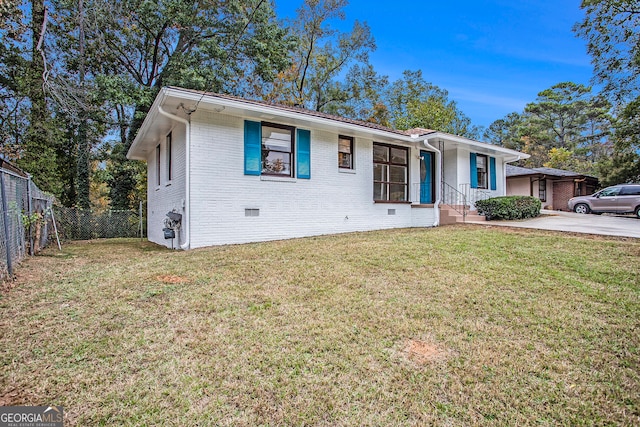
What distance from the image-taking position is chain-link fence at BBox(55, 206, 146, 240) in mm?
12398

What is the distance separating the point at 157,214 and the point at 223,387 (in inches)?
392

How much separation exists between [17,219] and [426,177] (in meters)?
11.6

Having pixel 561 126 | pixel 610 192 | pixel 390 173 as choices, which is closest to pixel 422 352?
pixel 390 173

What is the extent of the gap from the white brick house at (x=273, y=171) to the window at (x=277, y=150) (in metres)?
0.03

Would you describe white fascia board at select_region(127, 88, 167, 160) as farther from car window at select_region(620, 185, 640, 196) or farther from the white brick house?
car window at select_region(620, 185, 640, 196)

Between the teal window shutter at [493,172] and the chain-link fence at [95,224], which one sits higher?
the teal window shutter at [493,172]

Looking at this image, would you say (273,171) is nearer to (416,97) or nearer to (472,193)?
(472,193)

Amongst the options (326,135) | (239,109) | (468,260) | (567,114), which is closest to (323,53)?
(326,135)

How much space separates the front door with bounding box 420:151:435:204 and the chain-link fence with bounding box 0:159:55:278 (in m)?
11.1

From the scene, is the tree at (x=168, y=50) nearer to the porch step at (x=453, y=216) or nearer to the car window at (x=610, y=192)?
the porch step at (x=453, y=216)

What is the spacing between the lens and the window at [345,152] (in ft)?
31.9

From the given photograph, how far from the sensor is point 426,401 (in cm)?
217

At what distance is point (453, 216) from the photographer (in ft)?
36.9

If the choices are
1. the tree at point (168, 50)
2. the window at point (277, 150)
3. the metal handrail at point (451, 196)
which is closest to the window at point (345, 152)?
the window at point (277, 150)
